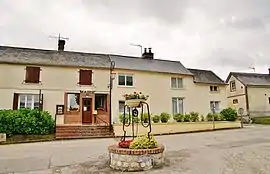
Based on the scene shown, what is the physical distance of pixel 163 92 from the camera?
77.1 ft

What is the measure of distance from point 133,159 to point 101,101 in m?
14.7

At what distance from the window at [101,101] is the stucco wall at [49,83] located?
0.49 m

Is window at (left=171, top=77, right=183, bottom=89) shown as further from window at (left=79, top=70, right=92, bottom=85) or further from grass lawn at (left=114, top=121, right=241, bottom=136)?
window at (left=79, top=70, right=92, bottom=85)

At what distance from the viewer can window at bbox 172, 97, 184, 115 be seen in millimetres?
23938

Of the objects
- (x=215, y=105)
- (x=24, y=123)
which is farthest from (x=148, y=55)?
(x=24, y=123)

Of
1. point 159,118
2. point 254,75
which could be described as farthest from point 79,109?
point 254,75

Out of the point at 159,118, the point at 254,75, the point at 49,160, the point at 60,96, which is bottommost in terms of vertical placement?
the point at 49,160

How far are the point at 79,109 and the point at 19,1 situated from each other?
10381 mm

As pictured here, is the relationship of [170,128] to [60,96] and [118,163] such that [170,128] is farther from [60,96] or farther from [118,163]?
[118,163]

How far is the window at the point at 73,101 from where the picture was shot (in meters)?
20.5

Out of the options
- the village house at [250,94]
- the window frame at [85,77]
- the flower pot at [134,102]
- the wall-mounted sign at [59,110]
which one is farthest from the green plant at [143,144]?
the village house at [250,94]

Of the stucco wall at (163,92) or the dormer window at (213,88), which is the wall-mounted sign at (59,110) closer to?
the stucco wall at (163,92)

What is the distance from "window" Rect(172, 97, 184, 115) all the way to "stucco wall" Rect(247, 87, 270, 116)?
12457 millimetres

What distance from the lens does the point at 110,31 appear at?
19.3 m
